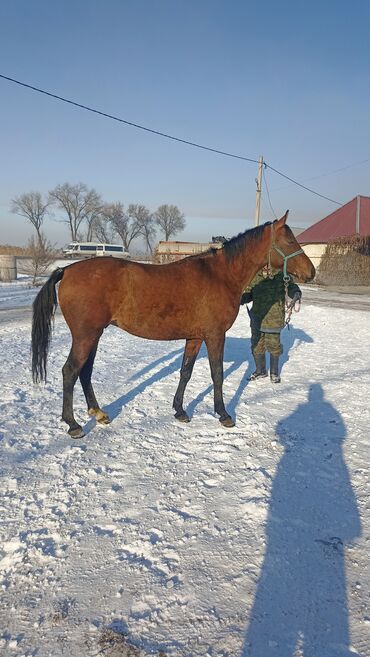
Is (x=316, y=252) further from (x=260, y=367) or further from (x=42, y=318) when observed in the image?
(x=42, y=318)

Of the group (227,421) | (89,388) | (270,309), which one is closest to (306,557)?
(227,421)

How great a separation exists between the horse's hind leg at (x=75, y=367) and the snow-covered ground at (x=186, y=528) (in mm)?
121

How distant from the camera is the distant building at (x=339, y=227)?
25.9 meters

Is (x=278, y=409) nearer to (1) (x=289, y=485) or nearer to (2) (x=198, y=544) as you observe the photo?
(1) (x=289, y=485)

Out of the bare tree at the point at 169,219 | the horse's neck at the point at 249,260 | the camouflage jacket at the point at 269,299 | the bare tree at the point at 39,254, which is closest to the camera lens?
the horse's neck at the point at 249,260

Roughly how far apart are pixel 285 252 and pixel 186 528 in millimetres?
2956

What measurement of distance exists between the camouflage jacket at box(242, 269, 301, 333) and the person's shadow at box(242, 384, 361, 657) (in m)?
2.12

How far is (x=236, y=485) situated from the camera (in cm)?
272

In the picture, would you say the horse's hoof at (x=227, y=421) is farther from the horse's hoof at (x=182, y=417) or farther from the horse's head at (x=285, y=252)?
the horse's head at (x=285, y=252)

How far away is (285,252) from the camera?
4031mm

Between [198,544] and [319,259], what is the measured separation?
26617 mm

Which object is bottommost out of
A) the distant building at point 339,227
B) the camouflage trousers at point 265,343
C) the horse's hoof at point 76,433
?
the horse's hoof at point 76,433

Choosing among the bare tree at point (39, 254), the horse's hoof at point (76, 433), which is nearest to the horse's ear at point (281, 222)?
the horse's hoof at point (76, 433)

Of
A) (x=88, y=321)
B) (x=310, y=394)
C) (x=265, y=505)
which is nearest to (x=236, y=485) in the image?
(x=265, y=505)
